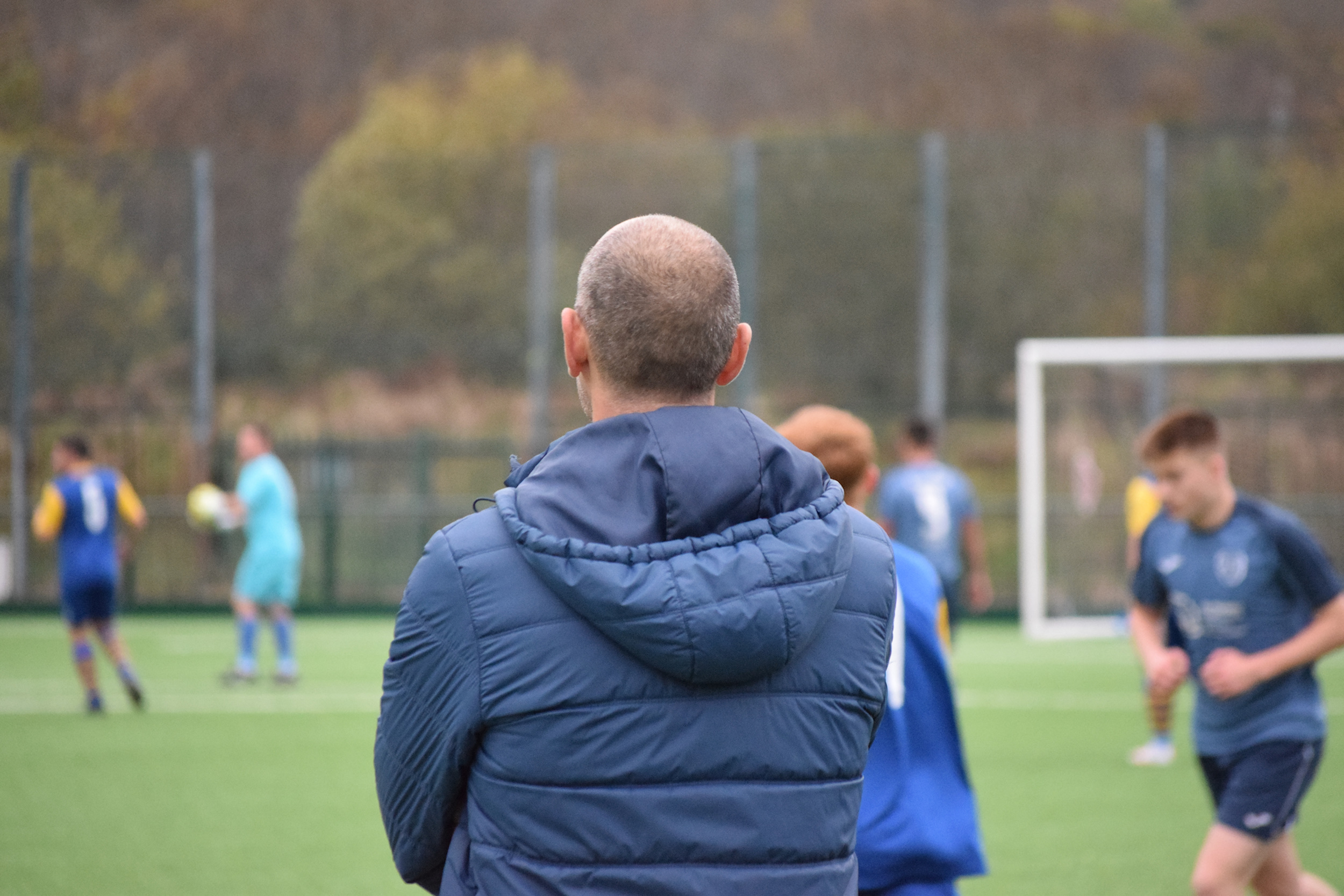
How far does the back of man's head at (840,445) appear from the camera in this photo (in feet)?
12.0

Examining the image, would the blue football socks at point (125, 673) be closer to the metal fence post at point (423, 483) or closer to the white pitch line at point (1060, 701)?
the white pitch line at point (1060, 701)

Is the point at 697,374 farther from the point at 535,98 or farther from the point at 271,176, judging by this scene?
the point at 535,98

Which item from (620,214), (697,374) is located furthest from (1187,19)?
(697,374)

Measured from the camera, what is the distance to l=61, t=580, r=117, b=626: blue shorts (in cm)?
1153

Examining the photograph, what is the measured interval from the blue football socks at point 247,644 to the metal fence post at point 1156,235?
1214 centimetres

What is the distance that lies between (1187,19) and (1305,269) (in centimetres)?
3857

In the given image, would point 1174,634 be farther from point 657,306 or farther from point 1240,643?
point 657,306

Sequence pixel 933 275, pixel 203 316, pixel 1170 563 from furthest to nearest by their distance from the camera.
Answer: pixel 203 316 < pixel 933 275 < pixel 1170 563

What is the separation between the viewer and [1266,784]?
14.8 feet

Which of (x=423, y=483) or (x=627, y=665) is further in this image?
(x=423, y=483)

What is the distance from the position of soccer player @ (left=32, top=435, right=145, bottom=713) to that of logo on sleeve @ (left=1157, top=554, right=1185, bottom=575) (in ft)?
28.8

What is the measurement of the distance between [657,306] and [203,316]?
2107cm

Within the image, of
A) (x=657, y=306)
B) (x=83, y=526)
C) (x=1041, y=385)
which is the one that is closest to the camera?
(x=657, y=306)

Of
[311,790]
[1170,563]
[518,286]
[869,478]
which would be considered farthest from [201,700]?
[518,286]
